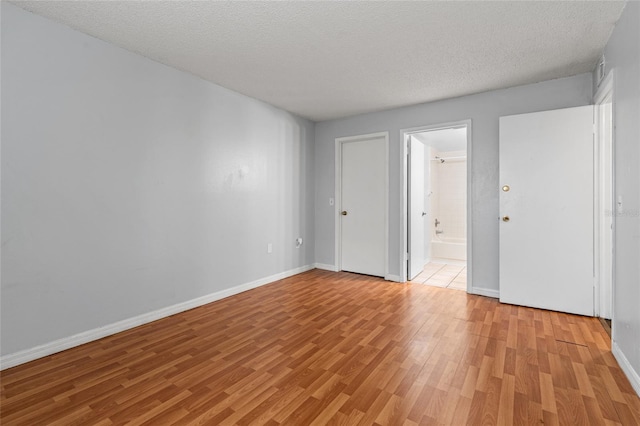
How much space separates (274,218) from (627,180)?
12.0ft

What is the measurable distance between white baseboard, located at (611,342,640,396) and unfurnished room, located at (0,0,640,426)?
0.03m

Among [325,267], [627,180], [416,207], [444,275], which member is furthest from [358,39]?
[444,275]

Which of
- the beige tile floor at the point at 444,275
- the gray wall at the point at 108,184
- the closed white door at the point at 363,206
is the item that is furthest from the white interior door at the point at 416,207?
the gray wall at the point at 108,184

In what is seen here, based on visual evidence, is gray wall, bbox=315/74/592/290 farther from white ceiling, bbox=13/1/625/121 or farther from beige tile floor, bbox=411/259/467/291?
beige tile floor, bbox=411/259/467/291

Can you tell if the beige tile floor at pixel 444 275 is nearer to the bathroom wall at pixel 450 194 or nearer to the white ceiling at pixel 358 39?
the bathroom wall at pixel 450 194

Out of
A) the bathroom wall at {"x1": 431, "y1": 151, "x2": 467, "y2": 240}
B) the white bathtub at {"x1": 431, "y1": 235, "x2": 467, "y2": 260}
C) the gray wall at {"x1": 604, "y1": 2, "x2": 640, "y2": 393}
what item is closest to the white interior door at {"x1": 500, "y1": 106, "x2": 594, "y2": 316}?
the gray wall at {"x1": 604, "y1": 2, "x2": 640, "y2": 393}

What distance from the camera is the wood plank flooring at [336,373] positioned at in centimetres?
167

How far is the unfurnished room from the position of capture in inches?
75.2

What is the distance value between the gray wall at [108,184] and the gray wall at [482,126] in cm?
199

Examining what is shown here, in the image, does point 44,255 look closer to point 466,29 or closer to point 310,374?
point 310,374

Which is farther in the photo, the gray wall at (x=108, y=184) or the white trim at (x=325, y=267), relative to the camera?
the white trim at (x=325, y=267)

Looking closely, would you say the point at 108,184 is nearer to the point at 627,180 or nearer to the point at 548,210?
the point at 627,180

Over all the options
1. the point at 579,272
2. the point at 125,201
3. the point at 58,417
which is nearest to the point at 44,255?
the point at 125,201

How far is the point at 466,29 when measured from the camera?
244 centimetres
